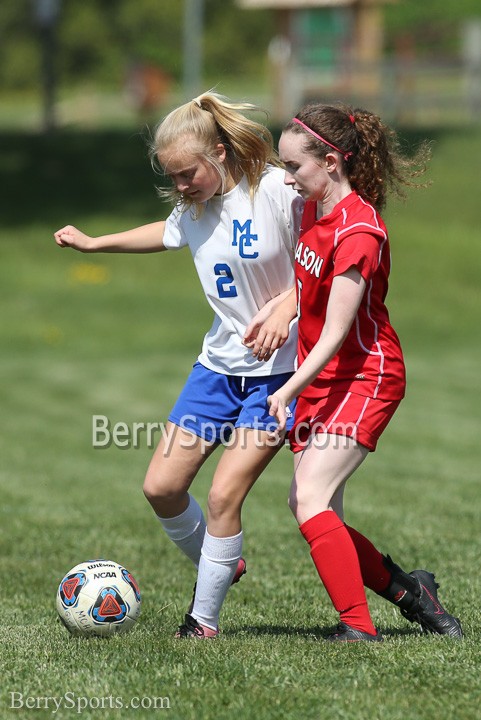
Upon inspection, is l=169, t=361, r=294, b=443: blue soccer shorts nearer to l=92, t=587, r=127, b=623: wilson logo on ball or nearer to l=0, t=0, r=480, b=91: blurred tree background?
l=92, t=587, r=127, b=623: wilson logo on ball

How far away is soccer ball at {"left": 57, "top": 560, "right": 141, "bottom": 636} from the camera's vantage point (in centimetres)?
509

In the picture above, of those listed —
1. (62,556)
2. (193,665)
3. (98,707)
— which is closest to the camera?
(98,707)

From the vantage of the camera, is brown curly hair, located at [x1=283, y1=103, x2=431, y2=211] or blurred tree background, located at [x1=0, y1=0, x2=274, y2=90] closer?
brown curly hair, located at [x1=283, y1=103, x2=431, y2=211]

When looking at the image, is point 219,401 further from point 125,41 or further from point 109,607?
point 125,41

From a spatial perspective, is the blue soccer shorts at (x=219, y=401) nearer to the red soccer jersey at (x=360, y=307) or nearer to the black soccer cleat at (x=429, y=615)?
the red soccer jersey at (x=360, y=307)

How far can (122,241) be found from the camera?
212 inches

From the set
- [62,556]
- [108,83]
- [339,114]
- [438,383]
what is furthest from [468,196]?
[108,83]

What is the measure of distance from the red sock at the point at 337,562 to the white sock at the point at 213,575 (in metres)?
0.44

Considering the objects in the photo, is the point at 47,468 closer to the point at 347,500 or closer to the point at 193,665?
the point at 347,500

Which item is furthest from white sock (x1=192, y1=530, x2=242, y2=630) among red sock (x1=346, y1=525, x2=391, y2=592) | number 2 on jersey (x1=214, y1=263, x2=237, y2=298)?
number 2 on jersey (x1=214, y1=263, x2=237, y2=298)

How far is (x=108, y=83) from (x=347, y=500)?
54292 millimetres

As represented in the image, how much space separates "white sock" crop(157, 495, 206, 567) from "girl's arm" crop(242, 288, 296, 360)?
3.04 ft

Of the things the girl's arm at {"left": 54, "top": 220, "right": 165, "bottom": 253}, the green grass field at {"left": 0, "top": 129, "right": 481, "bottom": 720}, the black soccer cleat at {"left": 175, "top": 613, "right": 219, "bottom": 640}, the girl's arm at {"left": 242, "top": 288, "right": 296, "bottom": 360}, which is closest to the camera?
the green grass field at {"left": 0, "top": 129, "right": 481, "bottom": 720}

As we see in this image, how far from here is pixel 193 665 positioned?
4371 mm
